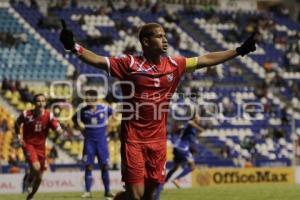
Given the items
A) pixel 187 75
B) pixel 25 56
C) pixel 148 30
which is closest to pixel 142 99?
pixel 148 30

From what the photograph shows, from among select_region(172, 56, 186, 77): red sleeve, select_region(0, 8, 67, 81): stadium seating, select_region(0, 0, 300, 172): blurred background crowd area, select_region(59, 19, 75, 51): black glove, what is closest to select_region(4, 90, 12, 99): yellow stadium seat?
select_region(0, 0, 300, 172): blurred background crowd area

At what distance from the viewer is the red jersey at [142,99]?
938 cm

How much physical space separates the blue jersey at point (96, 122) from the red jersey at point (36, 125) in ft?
6.21

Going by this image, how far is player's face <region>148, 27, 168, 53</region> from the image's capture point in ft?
30.4

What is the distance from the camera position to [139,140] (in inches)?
369

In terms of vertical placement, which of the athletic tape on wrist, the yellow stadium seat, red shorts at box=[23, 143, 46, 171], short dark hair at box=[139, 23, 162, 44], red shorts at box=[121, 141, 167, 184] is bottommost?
red shorts at box=[121, 141, 167, 184]

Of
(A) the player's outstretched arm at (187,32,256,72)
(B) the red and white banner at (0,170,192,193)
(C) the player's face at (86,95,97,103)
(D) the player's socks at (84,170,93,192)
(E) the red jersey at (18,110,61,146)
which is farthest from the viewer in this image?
(B) the red and white banner at (0,170,192,193)

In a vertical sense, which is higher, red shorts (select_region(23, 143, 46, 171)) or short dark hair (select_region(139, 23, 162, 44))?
short dark hair (select_region(139, 23, 162, 44))

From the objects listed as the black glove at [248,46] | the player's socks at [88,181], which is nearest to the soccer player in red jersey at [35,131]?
the player's socks at [88,181]

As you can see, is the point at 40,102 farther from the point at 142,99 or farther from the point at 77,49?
the point at 77,49

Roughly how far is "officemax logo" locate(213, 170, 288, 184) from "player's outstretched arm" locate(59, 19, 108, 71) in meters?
19.4

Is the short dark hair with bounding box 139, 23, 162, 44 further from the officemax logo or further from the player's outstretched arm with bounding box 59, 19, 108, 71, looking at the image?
the officemax logo

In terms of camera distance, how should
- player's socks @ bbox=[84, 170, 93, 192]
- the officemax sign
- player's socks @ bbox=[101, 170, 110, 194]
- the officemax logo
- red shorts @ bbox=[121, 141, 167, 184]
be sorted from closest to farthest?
red shorts @ bbox=[121, 141, 167, 184]
player's socks @ bbox=[101, 170, 110, 194]
player's socks @ bbox=[84, 170, 93, 192]
the officemax sign
the officemax logo

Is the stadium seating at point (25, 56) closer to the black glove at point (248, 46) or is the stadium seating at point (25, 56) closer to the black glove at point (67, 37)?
the black glove at point (248, 46)
